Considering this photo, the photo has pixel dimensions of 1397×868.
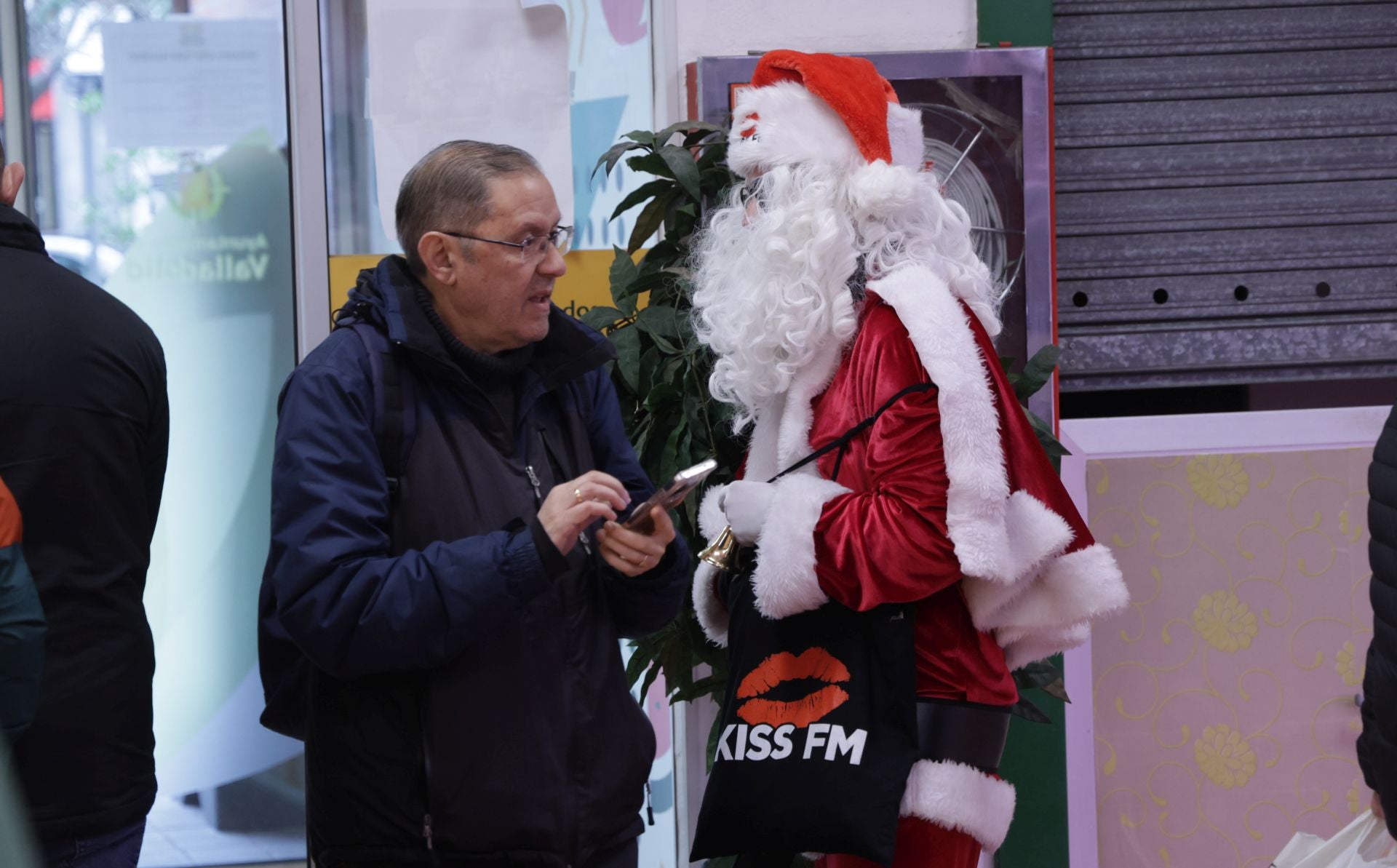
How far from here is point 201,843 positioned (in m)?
4.32

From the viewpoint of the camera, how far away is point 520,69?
406 centimetres

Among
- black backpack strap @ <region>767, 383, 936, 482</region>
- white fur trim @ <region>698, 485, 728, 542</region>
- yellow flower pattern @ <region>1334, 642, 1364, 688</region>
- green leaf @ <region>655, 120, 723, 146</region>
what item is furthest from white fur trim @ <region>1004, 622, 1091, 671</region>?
yellow flower pattern @ <region>1334, 642, 1364, 688</region>

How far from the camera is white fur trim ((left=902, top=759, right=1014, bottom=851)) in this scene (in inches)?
95.5

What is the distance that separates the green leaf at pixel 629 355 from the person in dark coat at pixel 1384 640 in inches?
62.1

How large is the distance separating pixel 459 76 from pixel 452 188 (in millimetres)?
1854

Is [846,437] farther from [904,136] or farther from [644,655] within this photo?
[644,655]

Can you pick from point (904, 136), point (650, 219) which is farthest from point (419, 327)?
point (650, 219)

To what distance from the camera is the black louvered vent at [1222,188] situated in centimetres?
439

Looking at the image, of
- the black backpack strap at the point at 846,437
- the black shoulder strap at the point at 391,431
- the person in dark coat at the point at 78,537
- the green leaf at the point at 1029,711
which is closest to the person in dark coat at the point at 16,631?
the person in dark coat at the point at 78,537

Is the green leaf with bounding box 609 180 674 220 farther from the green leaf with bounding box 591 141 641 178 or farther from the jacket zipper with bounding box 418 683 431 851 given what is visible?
the jacket zipper with bounding box 418 683 431 851

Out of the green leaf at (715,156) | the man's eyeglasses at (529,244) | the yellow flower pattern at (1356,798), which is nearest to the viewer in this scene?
the man's eyeglasses at (529,244)

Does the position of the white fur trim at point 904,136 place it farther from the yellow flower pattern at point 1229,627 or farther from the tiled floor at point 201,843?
the tiled floor at point 201,843

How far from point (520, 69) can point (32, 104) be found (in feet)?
4.95

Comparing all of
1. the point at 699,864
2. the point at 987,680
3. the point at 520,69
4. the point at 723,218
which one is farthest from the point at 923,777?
the point at 520,69
